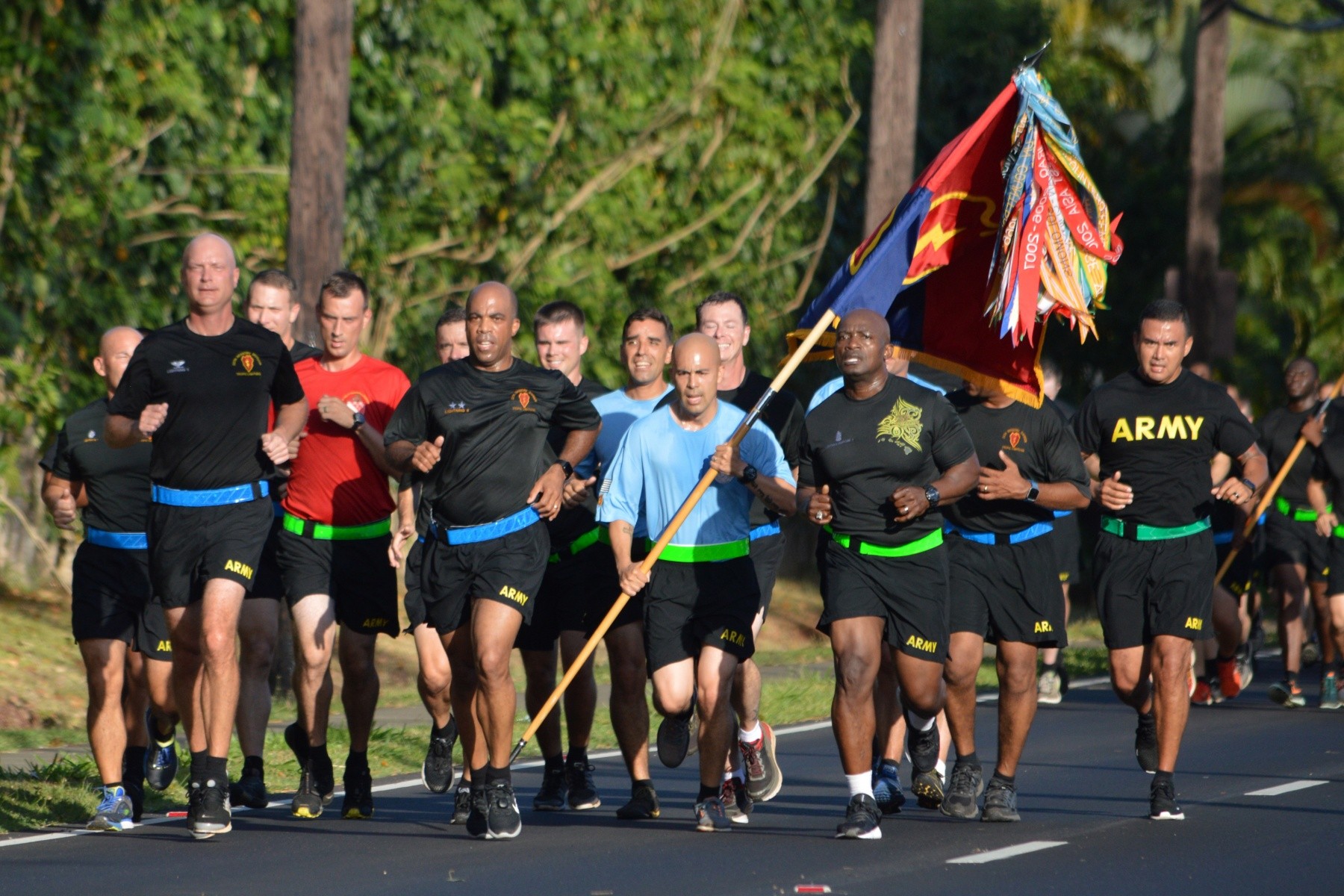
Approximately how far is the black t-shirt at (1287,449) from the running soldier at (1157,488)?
5.72m

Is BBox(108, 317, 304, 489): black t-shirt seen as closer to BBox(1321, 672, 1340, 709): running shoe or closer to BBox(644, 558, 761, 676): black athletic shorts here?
BBox(644, 558, 761, 676): black athletic shorts

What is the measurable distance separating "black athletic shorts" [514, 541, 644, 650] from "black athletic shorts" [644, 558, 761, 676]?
2.55 ft

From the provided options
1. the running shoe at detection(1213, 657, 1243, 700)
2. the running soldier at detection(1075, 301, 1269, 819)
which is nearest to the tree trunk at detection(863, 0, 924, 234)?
the running shoe at detection(1213, 657, 1243, 700)

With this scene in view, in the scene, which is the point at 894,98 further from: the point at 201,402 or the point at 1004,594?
the point at 201,402

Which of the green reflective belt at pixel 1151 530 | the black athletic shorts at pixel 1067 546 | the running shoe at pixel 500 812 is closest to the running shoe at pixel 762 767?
the running shoe at pixel 500 812

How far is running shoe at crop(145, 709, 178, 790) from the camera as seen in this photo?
10367mm

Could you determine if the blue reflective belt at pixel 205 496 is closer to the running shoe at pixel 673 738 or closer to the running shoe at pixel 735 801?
the running shoe at pixel 673 738

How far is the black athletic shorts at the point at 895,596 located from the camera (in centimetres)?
862

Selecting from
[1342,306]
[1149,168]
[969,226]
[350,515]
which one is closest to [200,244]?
[350,515]

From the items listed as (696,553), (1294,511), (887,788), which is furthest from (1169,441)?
(1294,511)

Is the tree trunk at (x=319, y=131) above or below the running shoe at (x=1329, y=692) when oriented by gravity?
above

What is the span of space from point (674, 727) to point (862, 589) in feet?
3.48

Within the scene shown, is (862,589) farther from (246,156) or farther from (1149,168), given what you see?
(1149,168)

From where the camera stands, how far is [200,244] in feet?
28.7
